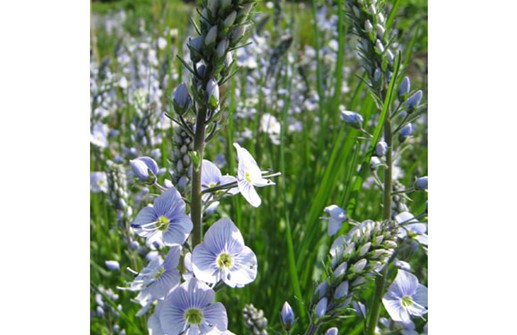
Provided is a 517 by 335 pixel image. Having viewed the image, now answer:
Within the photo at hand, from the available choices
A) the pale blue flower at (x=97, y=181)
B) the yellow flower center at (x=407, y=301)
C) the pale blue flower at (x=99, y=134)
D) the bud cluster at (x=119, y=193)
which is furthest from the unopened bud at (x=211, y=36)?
the pale blue flower at (x=99, y=134)

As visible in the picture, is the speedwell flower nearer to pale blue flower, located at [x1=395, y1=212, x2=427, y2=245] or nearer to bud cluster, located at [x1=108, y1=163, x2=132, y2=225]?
pale blue flower, located at [x1=395, y1=212, x2=427, y2=245]

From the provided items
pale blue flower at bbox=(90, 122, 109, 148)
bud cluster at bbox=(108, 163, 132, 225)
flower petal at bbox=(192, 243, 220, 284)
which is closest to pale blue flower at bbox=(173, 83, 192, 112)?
flower petal at bbox=(192, 243, 220, 284)
